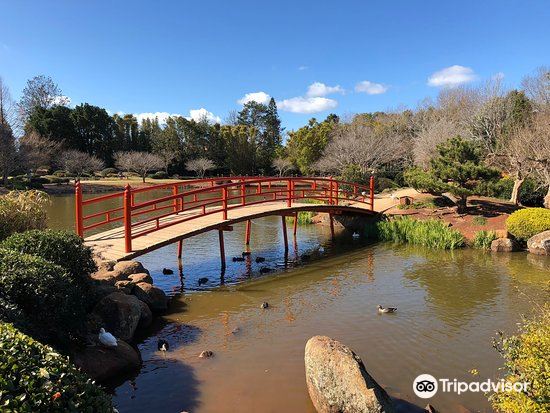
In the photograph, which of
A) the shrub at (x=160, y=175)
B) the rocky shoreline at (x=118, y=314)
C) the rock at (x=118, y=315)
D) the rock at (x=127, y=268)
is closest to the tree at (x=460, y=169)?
the rock at (x=127, y=268)

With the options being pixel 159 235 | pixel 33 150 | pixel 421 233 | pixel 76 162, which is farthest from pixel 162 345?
pixel 76 162

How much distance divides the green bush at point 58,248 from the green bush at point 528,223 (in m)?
12.5

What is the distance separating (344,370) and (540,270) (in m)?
8.93

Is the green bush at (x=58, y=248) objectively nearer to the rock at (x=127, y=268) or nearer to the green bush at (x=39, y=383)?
the rock at (x=127, y=268)

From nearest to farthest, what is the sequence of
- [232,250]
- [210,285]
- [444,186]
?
[210,285], [232,250], [444,186]

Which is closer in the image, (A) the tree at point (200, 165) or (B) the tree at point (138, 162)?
(B) the tree at point (138, 162)

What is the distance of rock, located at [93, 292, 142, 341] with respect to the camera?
266 inches

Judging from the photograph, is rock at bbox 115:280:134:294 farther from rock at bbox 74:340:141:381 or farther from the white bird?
the white bird

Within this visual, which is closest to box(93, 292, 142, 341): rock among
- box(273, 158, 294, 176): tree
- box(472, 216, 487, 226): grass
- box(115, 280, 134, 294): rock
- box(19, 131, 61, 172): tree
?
box(115, 280, 134, 294): rock

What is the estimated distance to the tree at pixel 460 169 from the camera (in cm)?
1534

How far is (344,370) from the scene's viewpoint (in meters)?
4.83

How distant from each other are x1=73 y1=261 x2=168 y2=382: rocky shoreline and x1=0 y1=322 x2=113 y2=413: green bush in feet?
9.12

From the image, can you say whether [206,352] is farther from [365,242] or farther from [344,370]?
[365,242]

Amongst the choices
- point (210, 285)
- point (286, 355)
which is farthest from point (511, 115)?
point (286, 355)
